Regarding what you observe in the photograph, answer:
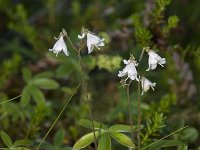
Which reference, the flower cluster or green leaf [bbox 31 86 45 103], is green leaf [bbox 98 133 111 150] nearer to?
the flower cluster

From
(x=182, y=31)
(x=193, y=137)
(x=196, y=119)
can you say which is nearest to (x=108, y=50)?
(x=182, y=31)

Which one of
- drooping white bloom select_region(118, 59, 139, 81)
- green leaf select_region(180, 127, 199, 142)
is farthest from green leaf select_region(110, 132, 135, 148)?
green leaf select_region(180, 127, 199, 142)

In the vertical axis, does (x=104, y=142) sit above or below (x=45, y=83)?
below

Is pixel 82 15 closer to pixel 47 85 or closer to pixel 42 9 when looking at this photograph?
pixel 42 9

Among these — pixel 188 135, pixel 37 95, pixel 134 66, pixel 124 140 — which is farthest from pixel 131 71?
pixel 37 95

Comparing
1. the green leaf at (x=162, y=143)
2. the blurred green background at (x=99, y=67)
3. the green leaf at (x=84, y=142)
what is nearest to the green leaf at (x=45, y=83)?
the blurred green background at (x=99, y=67)

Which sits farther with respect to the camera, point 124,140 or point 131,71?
point 124,140

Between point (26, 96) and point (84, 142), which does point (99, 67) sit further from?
point (84, 142)
